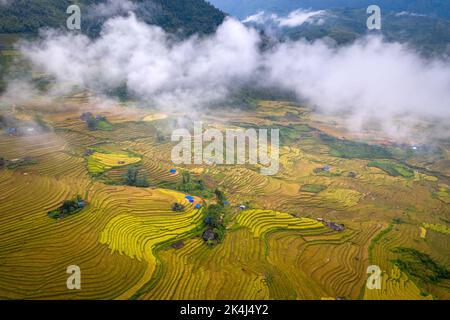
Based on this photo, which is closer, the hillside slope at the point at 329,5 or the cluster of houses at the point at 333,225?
the cluster of houses at the point at 333,225

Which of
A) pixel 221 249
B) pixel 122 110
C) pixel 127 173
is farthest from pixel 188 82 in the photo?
pixel 221 249

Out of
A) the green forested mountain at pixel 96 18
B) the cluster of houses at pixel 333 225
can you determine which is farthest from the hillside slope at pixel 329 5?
the cluster of houses at pixel 333 225

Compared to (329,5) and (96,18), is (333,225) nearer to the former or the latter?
(96,18)

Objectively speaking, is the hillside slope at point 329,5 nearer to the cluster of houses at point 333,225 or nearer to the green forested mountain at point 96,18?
the green forested mountain at point 96,18

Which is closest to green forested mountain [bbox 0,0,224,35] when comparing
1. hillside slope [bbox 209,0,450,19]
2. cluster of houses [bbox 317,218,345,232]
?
cluster of houses [bbox 317,218,345,232]

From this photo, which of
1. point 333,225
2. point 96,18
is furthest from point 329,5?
point 333,225

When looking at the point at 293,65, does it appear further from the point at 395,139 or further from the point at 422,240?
the point at 422,240

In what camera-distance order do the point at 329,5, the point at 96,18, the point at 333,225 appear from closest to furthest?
the point at 333,225 → the point at 96,18 → the point at 329,5

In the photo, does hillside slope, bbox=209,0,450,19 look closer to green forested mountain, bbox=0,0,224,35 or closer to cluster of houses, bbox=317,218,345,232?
green forested mountain, bbox=0,0,224,35
